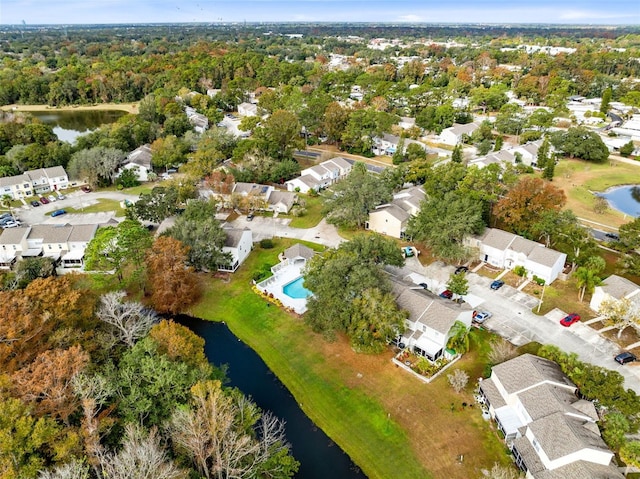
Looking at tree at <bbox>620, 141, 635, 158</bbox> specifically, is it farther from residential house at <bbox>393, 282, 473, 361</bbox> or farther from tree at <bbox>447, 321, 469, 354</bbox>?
tree at <bbox>447, 321, 469, 354</bbox>

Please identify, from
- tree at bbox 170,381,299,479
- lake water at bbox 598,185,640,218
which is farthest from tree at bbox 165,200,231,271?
lake water at bbox 598,185,640,218

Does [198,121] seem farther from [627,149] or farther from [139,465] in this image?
[627,149]

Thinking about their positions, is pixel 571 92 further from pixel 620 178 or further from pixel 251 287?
pixel 251 287

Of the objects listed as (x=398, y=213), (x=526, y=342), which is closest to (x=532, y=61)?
(x=398, y=213)

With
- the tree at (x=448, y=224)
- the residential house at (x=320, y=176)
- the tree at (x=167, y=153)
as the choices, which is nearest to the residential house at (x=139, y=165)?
the tree at (x=167, y=153)

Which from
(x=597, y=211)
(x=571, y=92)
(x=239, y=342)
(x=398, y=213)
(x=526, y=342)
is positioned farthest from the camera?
(x=571, y=92)

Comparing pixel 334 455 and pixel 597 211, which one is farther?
pixel 597 211

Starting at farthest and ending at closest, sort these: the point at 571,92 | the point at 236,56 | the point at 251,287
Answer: the point at 236,56 < the point at 571,92 < the point at 251,287

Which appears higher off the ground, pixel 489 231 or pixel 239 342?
pixel 489 231
